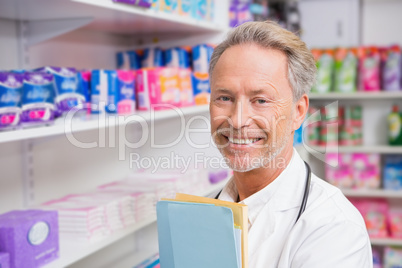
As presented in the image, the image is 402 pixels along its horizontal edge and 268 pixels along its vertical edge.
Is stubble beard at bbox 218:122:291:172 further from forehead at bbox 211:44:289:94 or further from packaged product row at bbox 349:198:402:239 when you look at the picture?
packaged product row at bbox 349:198:402:239

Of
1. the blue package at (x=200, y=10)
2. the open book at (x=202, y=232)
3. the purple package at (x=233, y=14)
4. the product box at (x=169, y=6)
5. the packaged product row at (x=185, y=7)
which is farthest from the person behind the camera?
the purple package at (x=233, y=14)

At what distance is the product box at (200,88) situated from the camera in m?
2.45

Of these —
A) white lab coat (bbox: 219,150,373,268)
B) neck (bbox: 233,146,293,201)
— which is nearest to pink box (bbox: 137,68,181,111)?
neck (bbox: 233,146,293,201)

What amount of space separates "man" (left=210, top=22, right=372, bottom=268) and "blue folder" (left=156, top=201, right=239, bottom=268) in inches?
7.5

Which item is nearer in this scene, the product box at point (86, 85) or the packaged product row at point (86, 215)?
the packaged product row at point (86, 215)

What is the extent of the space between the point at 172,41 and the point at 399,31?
2.56 metres

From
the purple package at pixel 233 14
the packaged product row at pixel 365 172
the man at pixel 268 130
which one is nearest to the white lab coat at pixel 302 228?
the man at pixel 268 130

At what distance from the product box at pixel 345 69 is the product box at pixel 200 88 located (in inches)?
74.4

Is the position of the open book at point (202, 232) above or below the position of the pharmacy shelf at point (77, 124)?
below

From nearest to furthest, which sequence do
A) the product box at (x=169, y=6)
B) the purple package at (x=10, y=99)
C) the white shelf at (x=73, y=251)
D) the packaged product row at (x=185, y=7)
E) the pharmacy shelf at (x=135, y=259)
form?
the purple package at (x=10, y=99) → the white shelf at (x=73, y=251) → the packaged product row at (x=185, y=7) → the product box at (x=169, y=6) → the pharmacy shelf at (x=135, y=259)

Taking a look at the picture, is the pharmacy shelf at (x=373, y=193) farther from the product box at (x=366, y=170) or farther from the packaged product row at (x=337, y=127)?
the packaged product row at (x=337, y=127)

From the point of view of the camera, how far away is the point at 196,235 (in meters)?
1.20

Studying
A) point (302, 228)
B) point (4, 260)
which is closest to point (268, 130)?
point (302, 228)

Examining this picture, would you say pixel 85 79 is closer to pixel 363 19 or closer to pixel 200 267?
pixel 200 267
